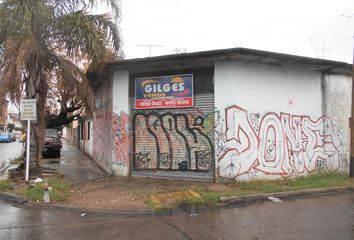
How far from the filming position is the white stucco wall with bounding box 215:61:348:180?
38.8ft

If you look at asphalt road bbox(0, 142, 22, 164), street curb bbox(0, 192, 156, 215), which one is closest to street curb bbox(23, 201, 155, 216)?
street curb bbox(0, 192, 156, 215)

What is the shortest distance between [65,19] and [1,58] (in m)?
2.30

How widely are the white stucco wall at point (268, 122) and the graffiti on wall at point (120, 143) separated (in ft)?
10.4

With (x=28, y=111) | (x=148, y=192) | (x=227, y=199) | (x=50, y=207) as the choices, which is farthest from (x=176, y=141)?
(x=50, y=207)

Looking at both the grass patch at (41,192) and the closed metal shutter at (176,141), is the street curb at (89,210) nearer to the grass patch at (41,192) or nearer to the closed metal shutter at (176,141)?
the grass patch at (41,192)

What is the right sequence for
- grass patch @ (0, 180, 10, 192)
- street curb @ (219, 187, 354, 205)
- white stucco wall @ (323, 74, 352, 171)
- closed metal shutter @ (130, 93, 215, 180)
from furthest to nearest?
white stucco wall @ (323, 74, 352, 171) → closed metal shutter @ (130, 93, 215, 180) → grass patch @ (0, 180, 10, 192) → street curb @ (219, 187, 354, 205)

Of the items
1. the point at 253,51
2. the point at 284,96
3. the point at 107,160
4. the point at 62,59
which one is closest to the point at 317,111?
the point at 284,96

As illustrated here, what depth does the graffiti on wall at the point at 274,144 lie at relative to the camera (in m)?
11.8

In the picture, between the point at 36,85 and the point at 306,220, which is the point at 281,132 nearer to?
the point at 306,220

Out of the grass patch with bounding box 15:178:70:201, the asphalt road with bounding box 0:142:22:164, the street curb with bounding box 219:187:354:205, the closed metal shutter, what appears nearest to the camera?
the street curb with bounding box 219:187:354:205

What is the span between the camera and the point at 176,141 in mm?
12508

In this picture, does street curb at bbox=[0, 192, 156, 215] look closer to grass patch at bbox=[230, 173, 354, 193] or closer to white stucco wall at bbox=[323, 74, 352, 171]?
grass patch at bbox=[230, 173, 354, 193]

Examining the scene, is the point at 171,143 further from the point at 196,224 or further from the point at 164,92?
the point at 196,224

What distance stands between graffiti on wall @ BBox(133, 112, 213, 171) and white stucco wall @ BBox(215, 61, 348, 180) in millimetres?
577
